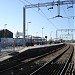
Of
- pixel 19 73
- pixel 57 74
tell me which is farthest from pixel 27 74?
pixel 57 74

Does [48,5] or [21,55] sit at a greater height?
[48,5]

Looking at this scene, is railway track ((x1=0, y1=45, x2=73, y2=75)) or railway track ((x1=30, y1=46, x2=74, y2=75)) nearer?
railway track ((x1=30, y1=46, x2=74, y2=75))

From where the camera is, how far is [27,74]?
713 inches

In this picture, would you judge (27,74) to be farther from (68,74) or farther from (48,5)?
(48,5)

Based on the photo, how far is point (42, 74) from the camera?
724 inches

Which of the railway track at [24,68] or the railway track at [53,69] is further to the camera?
the railway track at [24,68]

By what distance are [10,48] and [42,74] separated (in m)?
27.8

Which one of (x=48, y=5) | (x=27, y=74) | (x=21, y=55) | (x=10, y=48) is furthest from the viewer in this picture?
(x=10, y=48)

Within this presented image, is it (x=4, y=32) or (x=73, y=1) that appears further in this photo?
(x=4, y=32)

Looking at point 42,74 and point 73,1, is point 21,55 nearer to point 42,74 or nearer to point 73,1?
point 73,1

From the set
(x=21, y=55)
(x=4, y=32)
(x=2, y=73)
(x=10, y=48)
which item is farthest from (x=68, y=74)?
(x=4, y=32)

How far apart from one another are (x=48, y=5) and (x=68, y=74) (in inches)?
917

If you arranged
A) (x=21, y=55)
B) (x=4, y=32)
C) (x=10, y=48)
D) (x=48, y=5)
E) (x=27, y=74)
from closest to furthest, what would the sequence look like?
1. (x=27, y=74)
2. (x=21, y=55)
3. (x=48, y=5)
4. (x=10, y=48)
5. (x=4, y=32)

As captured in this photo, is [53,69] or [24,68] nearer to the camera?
[53,69]
